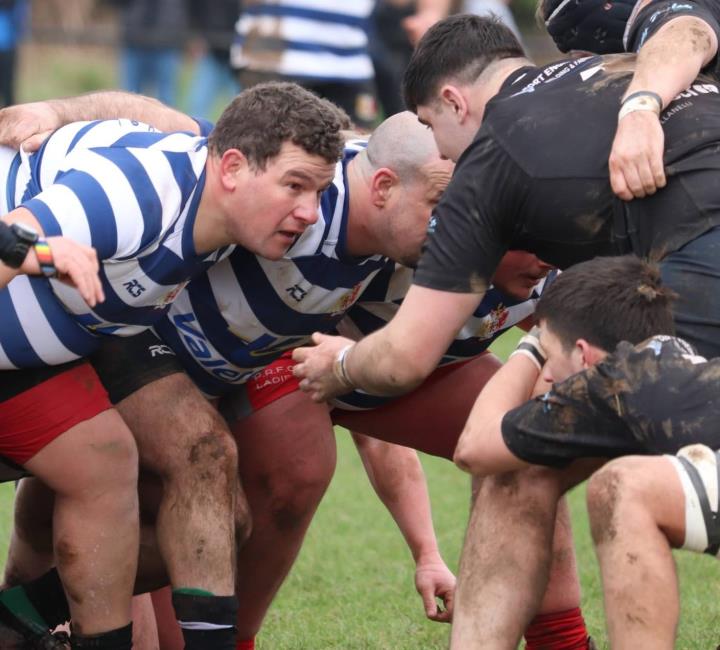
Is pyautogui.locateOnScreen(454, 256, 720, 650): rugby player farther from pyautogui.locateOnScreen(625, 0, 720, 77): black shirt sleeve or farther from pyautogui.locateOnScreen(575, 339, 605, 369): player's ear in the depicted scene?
pyautogui.locateOnScreen(625, 0, 720, 77): black shirt sleeve

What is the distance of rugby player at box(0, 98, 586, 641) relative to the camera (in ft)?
14.9

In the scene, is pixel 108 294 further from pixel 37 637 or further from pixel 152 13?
pixel 152 13

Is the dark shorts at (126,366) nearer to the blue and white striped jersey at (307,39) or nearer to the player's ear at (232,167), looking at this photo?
the player's ear at (232,167)

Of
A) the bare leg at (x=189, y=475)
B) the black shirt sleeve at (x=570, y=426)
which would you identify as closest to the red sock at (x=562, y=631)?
the bare leg at (x=189, y=475)

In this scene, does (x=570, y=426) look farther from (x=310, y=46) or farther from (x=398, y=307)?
(x=310, y=46)

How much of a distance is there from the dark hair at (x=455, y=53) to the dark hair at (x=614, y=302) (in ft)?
2.72

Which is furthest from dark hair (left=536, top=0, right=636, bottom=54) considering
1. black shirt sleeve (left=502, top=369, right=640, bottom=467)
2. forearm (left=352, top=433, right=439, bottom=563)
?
forearm (left=352, top=433, right=439, bottom=563)

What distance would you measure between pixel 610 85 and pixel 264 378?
5.02 feet

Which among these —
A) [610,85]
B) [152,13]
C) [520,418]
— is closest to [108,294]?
[520,418]

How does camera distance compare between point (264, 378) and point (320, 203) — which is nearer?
point (320, 203)

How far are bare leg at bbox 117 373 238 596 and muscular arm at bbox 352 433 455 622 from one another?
0.91 metres

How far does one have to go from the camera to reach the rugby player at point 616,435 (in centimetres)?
339

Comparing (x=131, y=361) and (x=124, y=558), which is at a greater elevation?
(x=131, y=361)

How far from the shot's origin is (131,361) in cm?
451
